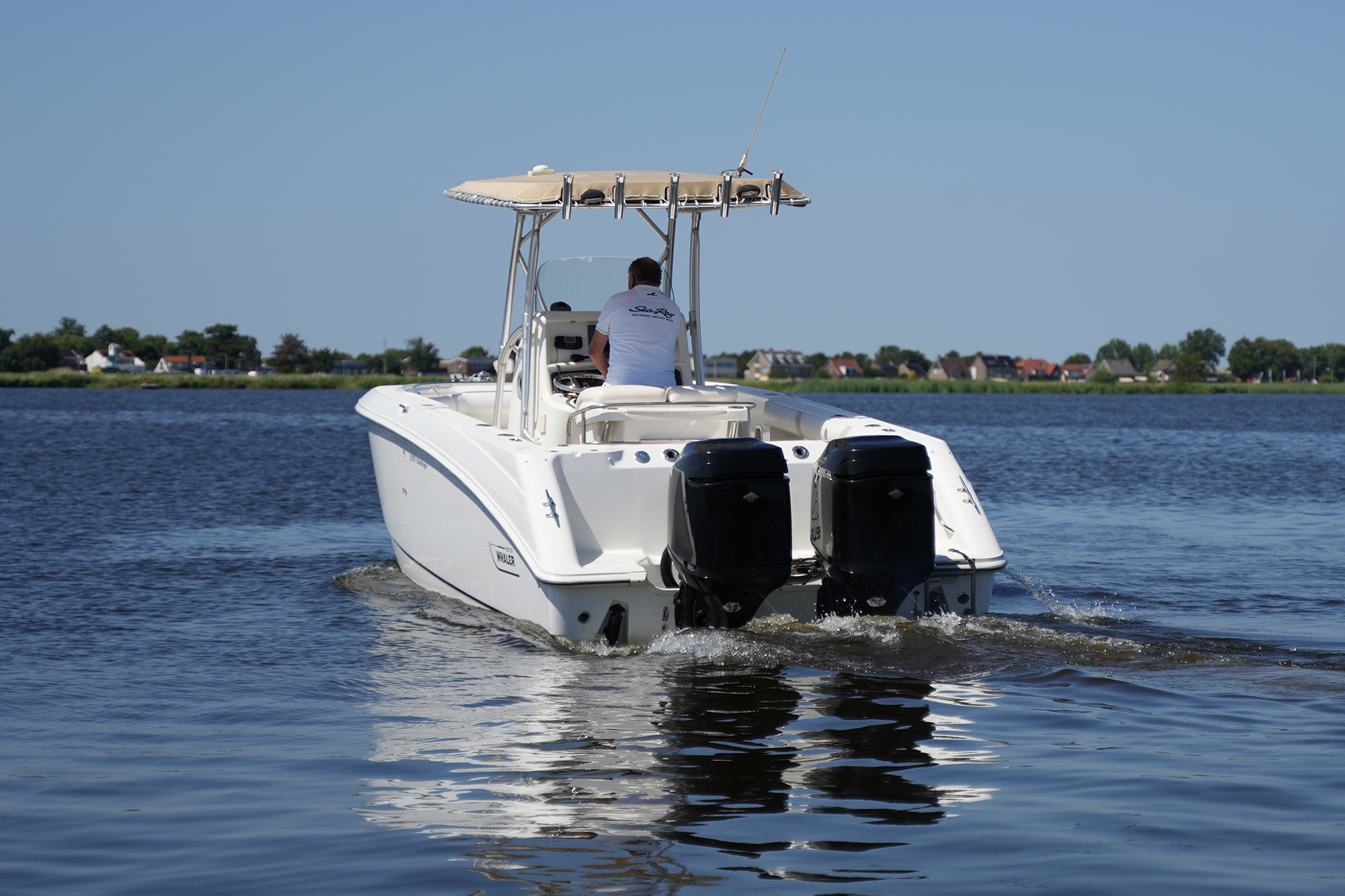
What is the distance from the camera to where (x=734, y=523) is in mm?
5914

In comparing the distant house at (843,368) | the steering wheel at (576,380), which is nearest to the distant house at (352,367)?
the distant house at (843,368)

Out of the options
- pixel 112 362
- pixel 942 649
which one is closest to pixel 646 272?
Result: pixel 942 649

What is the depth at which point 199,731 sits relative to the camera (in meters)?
5.52

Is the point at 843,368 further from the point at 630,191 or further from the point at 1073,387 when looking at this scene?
the point at 630,191

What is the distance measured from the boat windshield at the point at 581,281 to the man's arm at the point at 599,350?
115 cm

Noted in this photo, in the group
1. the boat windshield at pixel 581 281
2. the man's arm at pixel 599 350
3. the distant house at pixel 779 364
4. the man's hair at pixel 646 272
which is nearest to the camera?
the man's arm at pixel 599 350

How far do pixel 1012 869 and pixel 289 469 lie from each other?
19209 millimetres

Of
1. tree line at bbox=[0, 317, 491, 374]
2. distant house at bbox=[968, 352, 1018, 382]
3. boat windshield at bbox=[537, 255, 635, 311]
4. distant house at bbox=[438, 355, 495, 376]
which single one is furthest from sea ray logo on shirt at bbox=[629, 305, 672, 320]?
distant house at bbox=[968, 352, 1018, 382]

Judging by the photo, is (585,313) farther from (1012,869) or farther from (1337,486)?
(1337,486)

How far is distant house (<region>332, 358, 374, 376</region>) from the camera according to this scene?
115312 millimetres

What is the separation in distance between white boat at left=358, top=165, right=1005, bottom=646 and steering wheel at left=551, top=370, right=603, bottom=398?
18mm

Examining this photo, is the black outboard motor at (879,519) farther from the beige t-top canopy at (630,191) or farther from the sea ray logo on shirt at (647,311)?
the beige t-top canopy at (630,191)

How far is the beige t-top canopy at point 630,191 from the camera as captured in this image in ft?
24.6

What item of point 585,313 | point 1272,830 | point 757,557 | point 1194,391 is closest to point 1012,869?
point 1272,830
